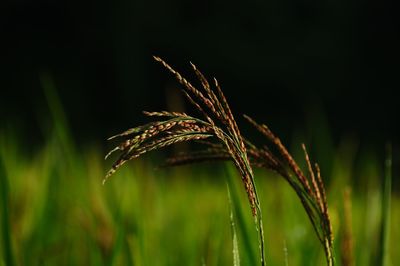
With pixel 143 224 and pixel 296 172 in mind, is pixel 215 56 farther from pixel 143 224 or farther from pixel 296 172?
pixel 296 172

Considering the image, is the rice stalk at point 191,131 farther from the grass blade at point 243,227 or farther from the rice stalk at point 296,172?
the grass blade at point 243,227

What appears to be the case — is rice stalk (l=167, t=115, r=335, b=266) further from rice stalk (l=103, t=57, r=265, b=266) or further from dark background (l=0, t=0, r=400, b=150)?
dark background (l=0, t=0, r=400, b=150)

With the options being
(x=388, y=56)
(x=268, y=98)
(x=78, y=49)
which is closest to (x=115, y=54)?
(x=78, y=49)

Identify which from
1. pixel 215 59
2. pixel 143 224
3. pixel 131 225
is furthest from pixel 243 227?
pixel 215 59

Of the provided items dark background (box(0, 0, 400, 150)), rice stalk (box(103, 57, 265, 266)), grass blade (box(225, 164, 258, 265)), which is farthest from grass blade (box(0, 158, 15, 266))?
dark background (box(0, 0, 400, 150))

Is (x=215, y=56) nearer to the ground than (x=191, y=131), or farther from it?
farther from it

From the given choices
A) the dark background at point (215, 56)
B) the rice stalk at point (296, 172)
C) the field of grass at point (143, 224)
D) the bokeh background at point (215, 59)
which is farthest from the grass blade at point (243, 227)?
the dark background at point (215, 56)

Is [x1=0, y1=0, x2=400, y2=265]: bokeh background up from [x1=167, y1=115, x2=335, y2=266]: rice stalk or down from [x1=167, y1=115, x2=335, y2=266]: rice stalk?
up

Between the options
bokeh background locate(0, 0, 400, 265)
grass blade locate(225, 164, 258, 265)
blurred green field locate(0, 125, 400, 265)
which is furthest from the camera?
bokeh background locate(0, 0, 400, 265)
